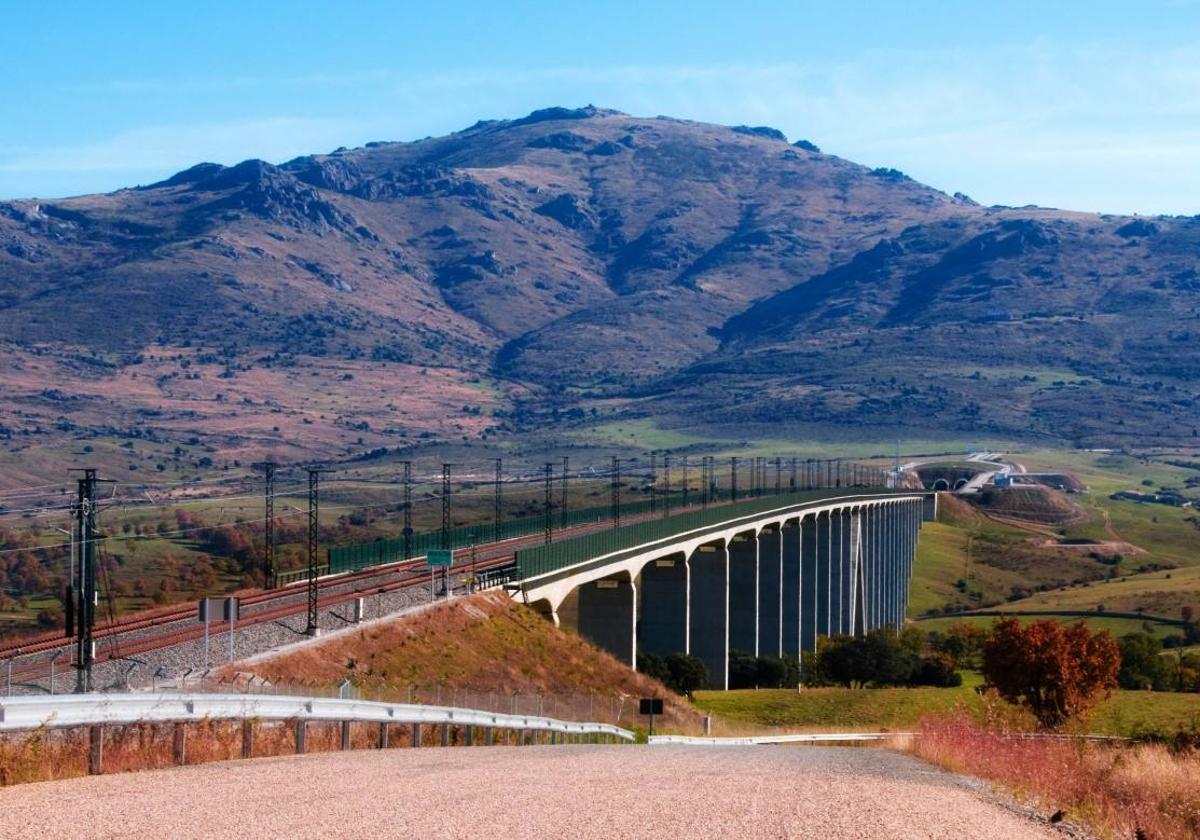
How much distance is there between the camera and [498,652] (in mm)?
49125

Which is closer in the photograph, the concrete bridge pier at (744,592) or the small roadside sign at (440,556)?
the small roadside sign at (440,556)

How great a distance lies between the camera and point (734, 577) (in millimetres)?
100125

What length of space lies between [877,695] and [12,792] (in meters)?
61.9

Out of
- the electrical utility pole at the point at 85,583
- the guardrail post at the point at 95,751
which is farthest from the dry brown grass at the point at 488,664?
the guardrail post at the point at 95,751

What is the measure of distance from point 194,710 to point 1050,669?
43.0m

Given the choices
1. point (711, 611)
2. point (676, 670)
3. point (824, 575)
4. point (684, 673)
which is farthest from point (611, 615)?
point (824, 575)

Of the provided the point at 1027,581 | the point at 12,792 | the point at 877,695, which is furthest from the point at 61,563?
the point at 12,792

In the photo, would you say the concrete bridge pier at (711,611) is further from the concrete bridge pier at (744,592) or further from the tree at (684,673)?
the concrete bridge pier at (744,592)

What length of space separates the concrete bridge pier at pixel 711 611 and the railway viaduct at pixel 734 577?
53 mm

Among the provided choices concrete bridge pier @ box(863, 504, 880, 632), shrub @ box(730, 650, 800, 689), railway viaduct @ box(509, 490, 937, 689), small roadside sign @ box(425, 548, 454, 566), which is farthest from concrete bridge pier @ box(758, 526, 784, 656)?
small roadside sign @ box(425, 548, 454, 566)

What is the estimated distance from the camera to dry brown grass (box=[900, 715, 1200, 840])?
52.9ft

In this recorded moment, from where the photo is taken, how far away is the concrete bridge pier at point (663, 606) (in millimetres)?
80188

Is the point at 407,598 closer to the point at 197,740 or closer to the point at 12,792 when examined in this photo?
the point at 197,740

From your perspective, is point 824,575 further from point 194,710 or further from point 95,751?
point 95,751
